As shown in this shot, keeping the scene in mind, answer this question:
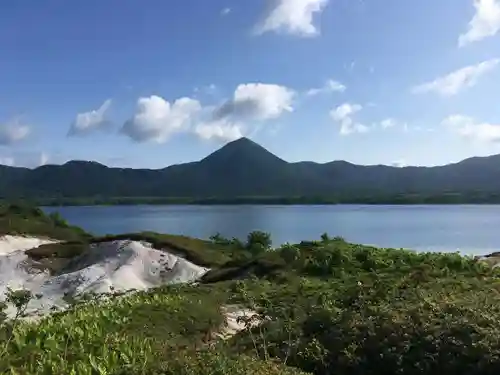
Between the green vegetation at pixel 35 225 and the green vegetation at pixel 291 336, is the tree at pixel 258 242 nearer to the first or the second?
the green vegetation at pixel 35 225

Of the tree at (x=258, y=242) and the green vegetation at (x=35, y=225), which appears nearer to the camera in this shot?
the tree at (x=258, y=242)

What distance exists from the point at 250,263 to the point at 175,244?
12055mm

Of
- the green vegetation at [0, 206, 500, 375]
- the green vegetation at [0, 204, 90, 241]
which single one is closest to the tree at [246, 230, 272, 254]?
the green vegetation at [0, 204, 90, 241]

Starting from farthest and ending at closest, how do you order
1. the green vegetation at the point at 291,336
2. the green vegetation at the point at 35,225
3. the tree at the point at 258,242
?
the green vegetation at the point at 35,225, the tree at the point at 258,242, the green vegetation at the point at 291,336

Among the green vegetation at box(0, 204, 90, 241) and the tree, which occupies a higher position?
the green vegetation at box(0, 204, 90, 241)

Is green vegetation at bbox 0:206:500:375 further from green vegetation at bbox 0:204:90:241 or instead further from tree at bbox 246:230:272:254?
green vegetation at bbox 0:204:90:241

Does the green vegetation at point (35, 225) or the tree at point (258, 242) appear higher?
the green vegetation at point (35, 225)

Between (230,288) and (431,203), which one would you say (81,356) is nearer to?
(230,288)

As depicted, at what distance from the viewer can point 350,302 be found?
1130 cm

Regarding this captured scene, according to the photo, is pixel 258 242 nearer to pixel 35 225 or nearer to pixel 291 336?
pixel 35 225

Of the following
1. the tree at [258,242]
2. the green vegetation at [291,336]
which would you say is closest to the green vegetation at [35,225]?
the tree at [258,242]

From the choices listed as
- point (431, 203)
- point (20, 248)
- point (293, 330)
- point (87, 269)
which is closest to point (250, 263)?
point (87, 269)

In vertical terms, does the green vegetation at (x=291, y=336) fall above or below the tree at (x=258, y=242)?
above

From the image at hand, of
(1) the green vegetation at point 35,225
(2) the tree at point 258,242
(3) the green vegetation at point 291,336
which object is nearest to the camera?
(3) the green vegetation at point 291,336
